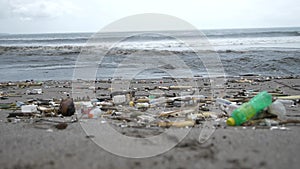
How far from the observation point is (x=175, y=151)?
2.85 m

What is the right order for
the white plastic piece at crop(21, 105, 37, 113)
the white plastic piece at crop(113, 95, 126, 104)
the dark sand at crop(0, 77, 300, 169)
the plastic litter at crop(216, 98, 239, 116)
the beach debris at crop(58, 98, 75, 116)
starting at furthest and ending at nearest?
the white plastic piece at crop(113, 95, 126, 104) → the white plastic piece at crop(21, 105, 37, 113) → the beach debris at crop(58, 98, 75, 116) → the plastic litter at crop(216, 98, 239, 116) → the dark sand at crop(0, 77, 300, 169)

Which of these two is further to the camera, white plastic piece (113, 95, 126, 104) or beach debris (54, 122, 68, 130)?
white plastic piece (113, 95, 126, 104)

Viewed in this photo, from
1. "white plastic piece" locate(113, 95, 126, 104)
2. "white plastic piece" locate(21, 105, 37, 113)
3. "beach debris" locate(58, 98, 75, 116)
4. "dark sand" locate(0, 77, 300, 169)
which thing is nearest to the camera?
"dark sand" locate(0, 77, 300, 169)

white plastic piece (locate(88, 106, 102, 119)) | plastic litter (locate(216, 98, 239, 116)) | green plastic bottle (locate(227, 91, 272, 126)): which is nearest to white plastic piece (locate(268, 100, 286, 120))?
green plastic bottle (locate(227, 91, 272, 126))

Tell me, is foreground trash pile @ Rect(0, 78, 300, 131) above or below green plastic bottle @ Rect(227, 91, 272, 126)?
below

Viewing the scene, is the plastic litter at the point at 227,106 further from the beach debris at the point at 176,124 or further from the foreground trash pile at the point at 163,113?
the beach debris at the point at 176,124

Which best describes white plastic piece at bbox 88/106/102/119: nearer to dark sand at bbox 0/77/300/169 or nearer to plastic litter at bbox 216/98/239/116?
dark sand at bbox 0/77/300/169

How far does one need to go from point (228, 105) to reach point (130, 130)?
1803mm

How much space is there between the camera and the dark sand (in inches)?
99.3

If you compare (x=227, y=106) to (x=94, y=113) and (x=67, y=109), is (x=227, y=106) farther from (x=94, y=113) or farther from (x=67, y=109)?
(x=67, y=109)

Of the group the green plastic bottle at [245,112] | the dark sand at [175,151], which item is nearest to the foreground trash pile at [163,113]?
the green plastic bottle at [245,112]

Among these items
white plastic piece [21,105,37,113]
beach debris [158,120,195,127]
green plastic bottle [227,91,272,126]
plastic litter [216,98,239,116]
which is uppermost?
green plastic bottle [227,91,272,126]

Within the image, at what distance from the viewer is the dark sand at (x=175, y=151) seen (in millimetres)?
2521

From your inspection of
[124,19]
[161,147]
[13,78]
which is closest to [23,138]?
[161,147]
